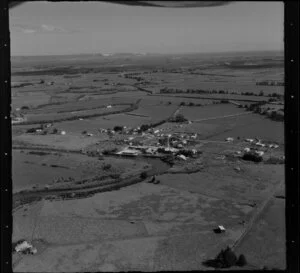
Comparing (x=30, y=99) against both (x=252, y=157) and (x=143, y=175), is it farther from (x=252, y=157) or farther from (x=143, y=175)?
(x=252, y=157)

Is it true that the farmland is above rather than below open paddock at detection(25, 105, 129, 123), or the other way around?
below

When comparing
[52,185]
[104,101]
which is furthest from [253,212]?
[104,101]

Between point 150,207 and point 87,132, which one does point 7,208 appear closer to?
point 150,207

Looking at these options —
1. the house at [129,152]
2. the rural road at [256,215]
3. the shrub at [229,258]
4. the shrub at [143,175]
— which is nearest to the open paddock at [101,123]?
the house at [129,152]

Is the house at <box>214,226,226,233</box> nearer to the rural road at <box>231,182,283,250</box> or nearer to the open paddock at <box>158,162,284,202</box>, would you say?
the rural road at <box>231,182,283,250</box>

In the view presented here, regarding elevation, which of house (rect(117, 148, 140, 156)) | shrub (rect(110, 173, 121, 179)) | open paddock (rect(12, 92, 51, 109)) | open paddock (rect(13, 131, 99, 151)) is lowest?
shrub (rect(110, 173, 121, 179))

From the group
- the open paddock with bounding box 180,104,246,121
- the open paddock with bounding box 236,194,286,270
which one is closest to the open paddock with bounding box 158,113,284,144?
the open paddock with bounding box 180,104,246,121

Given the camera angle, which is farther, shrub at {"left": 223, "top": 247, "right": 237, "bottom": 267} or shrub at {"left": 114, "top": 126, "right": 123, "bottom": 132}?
shrub at {"left": 114, "top": 126, "right": 123, "bottom": 132}

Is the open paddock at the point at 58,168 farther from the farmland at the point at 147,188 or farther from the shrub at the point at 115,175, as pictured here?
the shrub at the point at 115,175
